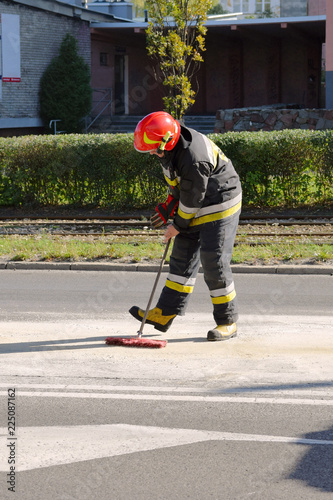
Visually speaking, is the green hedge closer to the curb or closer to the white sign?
the curb

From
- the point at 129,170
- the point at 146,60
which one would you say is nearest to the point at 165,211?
the point at 129,170

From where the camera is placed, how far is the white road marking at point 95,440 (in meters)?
4.27

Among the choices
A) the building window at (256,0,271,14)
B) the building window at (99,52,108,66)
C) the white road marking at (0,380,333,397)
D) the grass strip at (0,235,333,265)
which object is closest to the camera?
the white road marking at (0,380,333,397)

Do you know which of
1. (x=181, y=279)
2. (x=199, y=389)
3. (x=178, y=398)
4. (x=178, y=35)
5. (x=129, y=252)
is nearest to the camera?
(x=178, y=398)

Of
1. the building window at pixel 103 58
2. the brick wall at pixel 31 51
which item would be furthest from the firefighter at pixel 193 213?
the building window at pixel 103 58

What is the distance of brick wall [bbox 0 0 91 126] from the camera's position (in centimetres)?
2709

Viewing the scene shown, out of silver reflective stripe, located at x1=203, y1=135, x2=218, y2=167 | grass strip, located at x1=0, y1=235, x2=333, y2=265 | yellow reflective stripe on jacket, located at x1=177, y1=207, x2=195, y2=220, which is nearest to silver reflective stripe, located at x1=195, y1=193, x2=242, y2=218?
yellow reflective stripe on jacket, located at x1=177, y1=207, x2=195, y2=220

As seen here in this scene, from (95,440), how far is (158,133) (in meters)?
2.35

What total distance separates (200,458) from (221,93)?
1182 inches

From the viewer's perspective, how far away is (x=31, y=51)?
28.0m

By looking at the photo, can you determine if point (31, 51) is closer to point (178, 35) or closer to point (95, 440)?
point (178, 35)

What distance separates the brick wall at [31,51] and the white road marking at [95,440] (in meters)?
23.1

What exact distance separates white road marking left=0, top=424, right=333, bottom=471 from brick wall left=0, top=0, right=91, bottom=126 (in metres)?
23.1

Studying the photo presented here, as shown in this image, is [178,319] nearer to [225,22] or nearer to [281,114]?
[281,114]
